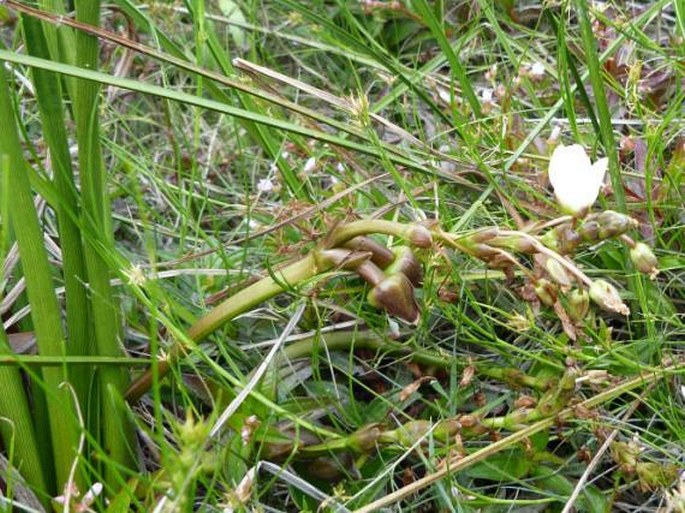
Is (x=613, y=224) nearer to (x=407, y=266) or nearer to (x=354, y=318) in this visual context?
(x=407, y=266)

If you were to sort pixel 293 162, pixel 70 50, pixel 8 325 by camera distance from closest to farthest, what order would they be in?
pixel 70 50
pixel 8 325
pixel 293 162

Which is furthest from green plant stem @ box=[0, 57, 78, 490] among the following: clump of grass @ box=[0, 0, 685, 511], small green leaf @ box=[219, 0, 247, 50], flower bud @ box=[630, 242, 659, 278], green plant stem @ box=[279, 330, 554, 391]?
small green leaf @ box=[219, 0, 247, 50]

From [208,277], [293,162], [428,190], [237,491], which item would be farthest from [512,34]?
[237,491]

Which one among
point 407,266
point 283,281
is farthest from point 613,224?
point 283,281

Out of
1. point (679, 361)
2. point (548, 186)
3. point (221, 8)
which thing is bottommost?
point (679, 361)

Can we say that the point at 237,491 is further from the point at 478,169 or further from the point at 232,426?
the point at 478,169

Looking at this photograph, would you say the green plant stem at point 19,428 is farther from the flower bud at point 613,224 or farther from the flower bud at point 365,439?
the flower bud at point 613,224
